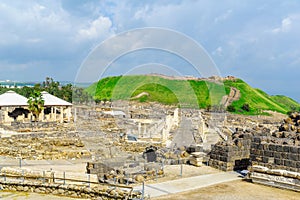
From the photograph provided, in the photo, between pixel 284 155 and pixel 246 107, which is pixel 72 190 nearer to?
pixel 284 155

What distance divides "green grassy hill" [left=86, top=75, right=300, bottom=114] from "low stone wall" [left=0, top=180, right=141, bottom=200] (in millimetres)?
10050

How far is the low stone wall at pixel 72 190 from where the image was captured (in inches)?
378

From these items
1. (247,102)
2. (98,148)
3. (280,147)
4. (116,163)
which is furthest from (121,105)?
(247,102)

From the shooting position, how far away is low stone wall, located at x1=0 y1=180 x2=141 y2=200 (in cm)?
961

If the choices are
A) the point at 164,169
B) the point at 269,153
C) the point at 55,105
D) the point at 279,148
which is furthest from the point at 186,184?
the point at 55,105

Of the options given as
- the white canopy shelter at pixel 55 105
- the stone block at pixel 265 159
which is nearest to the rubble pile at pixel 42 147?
the stone block at pixel 265 159

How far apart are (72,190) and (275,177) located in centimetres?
631

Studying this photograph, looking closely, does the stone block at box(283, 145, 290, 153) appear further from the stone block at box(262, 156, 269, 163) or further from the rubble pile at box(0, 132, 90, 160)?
the rubble pile at box(0, 132, 90, 160)

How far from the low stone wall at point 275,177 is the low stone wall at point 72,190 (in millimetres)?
3999

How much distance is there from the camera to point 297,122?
13.6 metres

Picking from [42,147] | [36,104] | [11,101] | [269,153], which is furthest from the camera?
[11,101]

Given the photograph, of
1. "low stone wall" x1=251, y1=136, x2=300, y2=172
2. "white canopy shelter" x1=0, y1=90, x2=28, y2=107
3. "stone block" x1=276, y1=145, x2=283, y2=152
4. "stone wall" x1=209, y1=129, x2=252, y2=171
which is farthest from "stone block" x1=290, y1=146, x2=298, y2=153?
"white canopy shelter" x1=0, y1=90, x2=28, y2=107

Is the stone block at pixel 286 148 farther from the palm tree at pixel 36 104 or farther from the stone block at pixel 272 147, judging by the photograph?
the palm tree at pixel 36 104

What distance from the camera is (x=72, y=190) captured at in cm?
1063
